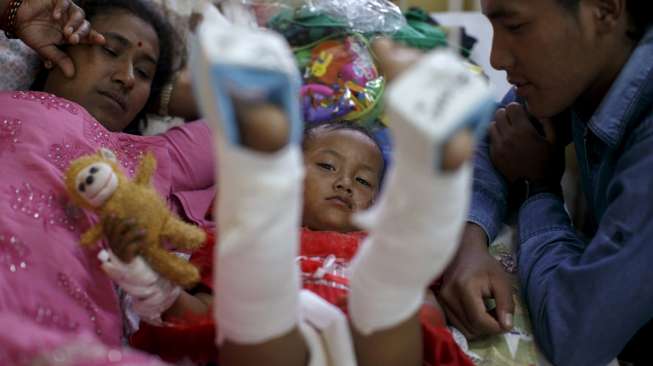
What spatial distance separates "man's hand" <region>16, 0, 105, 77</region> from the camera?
1326mm

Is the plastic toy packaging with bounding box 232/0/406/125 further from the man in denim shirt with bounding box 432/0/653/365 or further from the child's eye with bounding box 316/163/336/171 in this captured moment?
the man in denim shirt with bounding box 432/0/653/365

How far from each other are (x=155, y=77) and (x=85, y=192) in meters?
0.85

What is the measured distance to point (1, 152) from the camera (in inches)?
42.0

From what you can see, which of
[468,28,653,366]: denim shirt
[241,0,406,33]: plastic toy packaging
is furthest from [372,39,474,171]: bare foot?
[241,0,406,33]: plastic toy packaging

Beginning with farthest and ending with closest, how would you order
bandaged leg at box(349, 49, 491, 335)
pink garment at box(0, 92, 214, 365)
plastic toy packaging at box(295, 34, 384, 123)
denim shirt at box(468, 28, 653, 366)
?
plastic toy packaging at box(295, 34, 384, 123) < denim shirt at box(468, 28, 653, 366) < pink garment at box(0, 92, 214, 365) < bandaged leg at box(349, 49, 491, 335)

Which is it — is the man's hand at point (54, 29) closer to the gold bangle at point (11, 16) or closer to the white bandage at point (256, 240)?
the gold bangle at point (11, 16)

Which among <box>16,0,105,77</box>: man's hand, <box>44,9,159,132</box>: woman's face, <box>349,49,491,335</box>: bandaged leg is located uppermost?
<box>349,49,491,335</box>: bandaged leg

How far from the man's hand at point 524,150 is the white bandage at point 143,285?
2.68ft

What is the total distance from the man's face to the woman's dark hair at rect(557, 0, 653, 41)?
0.28 feet

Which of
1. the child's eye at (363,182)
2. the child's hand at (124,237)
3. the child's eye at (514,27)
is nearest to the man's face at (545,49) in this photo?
the child's eye at (514,27)

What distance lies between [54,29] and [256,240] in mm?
961

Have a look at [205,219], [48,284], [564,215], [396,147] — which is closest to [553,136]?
[564,215]

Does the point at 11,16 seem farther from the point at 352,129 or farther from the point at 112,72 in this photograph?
the point at 352,129

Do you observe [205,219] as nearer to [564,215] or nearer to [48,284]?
[48,284]
